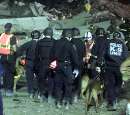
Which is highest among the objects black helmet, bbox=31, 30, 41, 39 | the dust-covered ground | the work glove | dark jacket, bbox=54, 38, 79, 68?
black helmet, bbox=31, 30, 41, 39

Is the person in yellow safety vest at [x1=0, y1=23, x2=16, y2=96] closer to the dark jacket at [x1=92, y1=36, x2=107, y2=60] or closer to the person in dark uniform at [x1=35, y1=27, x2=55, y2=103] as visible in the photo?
the person in dark uniform at [x1=35, y1=27, x2=55, y2=103]

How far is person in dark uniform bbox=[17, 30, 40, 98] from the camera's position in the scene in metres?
15.1

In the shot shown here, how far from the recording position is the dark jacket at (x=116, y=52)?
45.4ft

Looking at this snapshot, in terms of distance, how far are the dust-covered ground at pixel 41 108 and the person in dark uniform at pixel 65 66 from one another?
33 cm

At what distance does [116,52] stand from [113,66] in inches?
16.1

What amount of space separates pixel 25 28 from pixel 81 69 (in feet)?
34.4

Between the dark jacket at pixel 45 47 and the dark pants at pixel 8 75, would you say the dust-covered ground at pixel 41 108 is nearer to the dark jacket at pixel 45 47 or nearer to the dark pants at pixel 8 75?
the dark pants at pixel 8 75

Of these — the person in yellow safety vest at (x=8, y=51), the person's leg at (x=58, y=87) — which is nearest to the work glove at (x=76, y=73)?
the person's leg at (x=58, y=87)

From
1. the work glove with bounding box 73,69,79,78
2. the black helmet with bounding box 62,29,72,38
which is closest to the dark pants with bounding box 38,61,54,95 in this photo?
the work glove with bounding box 73,69,79,78

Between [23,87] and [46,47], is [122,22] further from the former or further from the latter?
[46,47]

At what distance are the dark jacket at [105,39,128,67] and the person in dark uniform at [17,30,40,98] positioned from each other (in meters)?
2.22

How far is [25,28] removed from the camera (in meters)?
25.1

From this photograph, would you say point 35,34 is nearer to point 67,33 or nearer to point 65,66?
point 67,33

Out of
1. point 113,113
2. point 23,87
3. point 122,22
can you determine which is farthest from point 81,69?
point 122,22
